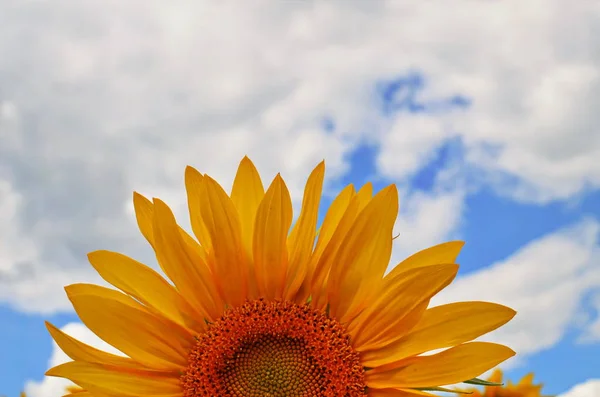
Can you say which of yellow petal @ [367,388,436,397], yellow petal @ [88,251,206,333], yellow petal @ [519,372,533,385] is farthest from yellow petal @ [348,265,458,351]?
yellow petal @ [519,372,533,385]

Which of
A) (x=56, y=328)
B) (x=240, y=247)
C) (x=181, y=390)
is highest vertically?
(x=240, y=247)

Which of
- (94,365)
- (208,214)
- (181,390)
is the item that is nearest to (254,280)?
(208,214)

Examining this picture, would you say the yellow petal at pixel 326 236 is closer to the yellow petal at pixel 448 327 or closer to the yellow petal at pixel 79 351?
the yellow petal at pixel 448 327

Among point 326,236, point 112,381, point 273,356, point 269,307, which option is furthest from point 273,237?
point 112,381

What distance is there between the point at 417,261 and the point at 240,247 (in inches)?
44.2

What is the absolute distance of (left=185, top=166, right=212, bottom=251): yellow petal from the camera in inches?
181

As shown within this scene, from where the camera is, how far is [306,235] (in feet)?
15.0

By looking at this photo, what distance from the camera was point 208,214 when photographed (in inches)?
177

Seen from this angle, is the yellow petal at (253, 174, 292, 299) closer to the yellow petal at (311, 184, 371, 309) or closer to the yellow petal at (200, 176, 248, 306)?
the yellow petal at (200, 176, 248, 306)

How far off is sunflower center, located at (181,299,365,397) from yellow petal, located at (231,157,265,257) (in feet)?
1.76

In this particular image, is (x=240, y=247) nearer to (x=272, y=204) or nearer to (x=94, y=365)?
(x=272, y=204)

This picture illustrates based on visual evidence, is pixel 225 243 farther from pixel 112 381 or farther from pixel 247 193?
pixel 112 381

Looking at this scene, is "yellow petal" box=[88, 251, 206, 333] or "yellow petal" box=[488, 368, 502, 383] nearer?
"yellow petal" box=[88, 251, 206, 333]

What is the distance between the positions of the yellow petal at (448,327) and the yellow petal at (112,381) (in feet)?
4.50
